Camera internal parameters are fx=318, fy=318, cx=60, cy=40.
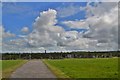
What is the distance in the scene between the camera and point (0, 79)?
72.4 feet

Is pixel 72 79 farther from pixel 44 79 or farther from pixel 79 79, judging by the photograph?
pixel 44 79

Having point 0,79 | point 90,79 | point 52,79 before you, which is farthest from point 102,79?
point 0,79

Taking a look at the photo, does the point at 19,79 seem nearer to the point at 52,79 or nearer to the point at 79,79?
the point at 52,79

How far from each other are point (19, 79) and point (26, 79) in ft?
1.55

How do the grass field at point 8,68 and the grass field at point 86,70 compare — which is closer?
the grass field at point 86,70

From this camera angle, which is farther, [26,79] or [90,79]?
[90,79]

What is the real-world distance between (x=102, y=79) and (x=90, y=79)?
877 millimetres

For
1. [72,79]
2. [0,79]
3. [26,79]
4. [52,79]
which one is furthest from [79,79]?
[0,79]

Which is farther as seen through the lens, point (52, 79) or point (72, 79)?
point (72, 79)

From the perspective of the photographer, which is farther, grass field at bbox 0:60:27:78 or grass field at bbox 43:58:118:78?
grass field at bbox 0:60:27:78

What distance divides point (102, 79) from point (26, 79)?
5.73 metres

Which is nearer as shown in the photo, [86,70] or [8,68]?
[86,70]

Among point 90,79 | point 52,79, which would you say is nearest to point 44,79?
point 52,79

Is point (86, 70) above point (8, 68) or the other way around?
above
